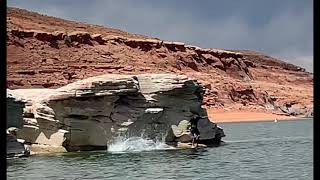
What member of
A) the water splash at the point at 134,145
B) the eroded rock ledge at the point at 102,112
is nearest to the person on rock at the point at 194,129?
the eroded rock ledge at the point at 102,112

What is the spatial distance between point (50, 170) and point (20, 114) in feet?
12.3

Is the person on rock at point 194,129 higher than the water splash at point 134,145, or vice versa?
the person on rock at point 194,129

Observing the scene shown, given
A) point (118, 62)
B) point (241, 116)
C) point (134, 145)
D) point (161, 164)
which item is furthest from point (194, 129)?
point (118, 62)

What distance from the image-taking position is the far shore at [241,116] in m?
76.5

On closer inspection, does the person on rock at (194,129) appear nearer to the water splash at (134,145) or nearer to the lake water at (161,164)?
the lake water at (161,164)

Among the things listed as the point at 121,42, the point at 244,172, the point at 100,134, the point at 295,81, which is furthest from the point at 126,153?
the point at 295,81

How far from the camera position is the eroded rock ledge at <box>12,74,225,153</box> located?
2530 centimetres

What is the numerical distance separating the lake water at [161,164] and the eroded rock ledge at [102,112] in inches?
32.2

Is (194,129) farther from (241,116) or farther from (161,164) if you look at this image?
(241,116)

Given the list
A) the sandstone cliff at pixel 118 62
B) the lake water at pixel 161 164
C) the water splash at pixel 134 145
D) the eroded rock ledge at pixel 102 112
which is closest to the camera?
the lake water at pixel 161 164

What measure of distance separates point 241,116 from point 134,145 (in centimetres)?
5490

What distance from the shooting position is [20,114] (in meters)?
21.2

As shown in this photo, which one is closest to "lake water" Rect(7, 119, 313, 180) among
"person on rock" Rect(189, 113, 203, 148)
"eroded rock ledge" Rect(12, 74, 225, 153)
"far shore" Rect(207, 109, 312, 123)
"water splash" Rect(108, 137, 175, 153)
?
"water splash" Rect(108, 137, 175, 153)
